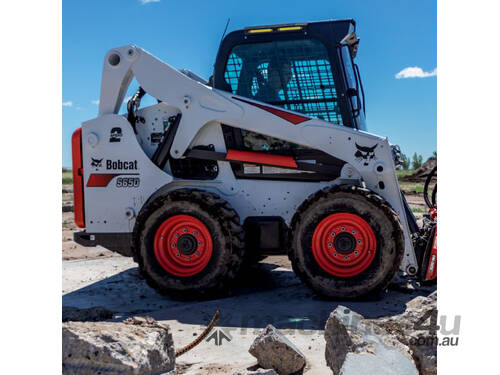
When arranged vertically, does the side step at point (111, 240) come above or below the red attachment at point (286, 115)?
below

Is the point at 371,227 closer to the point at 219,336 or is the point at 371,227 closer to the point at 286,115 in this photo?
the point at 286,115

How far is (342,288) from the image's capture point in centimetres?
573

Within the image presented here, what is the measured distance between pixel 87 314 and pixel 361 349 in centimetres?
299

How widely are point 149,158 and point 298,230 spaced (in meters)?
1.88

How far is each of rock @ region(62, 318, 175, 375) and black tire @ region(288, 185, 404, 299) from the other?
2.28m

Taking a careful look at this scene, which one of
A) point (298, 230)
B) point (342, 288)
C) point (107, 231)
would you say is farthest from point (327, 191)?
point (107, 231)

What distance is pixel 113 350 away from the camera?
3.53 metres

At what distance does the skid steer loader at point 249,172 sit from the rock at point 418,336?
5.70ft

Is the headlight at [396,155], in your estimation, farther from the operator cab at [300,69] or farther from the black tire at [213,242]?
the black tire at [213,242]

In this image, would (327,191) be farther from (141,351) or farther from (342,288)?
(141,351)

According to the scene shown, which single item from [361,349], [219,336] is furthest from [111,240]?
[361,349]

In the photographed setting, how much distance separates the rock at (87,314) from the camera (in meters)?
5.39

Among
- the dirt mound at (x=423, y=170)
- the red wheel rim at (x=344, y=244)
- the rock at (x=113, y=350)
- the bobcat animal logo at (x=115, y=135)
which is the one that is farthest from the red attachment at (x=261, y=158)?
the dirt mound at (x=423, y=170)

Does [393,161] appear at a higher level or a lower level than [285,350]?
higher
